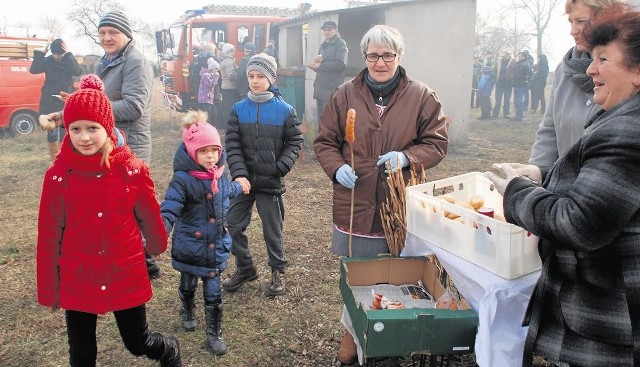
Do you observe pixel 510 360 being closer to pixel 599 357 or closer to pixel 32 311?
pixel 599 357

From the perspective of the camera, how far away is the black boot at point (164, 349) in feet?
8.66

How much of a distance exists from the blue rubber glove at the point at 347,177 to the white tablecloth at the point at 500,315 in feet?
2.69

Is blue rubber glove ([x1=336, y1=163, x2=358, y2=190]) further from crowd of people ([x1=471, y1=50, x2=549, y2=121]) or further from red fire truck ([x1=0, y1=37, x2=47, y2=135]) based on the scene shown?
crowd of people ([x1=471, y1=50, x2=549, y2=121])

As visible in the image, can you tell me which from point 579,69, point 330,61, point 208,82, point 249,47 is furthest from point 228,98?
point 579,69

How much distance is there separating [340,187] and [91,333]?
1472 millimetres

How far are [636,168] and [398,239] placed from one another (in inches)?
60.9

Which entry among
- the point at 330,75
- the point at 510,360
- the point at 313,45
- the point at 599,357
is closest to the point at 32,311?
the point at 510,360

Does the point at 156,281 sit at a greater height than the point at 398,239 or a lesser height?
lesser

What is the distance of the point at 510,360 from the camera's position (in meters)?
2.01

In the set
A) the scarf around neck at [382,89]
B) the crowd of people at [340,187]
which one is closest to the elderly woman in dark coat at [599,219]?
the crowd of people at [340,187]

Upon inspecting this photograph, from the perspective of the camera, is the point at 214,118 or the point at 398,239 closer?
the point at 398,239

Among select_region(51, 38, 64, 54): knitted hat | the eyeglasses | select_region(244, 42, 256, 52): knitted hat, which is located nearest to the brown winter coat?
the eyeglasses

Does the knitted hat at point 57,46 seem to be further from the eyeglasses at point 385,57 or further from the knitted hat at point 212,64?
the eyeglasses at point 385,57

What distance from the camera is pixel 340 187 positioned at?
290 centimetres
